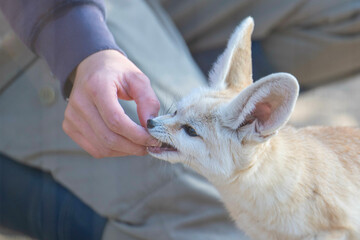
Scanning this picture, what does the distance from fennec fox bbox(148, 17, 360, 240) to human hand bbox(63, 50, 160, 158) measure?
7cm

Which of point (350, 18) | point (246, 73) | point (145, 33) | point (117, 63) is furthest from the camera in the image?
point (350, 18)

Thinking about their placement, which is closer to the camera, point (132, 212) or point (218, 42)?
point (132, 212)

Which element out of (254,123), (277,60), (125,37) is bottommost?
(277,60)

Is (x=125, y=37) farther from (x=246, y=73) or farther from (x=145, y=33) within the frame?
(x=246, y=73)

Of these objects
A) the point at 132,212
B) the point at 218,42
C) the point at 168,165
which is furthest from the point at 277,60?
the point at 132,212

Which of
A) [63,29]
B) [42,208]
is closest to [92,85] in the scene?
[63,29]

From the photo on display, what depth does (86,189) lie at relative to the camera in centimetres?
239

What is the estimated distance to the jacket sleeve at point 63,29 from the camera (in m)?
1.89

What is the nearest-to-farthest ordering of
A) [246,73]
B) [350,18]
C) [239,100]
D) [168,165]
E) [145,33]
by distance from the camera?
[239,100]
[246,73]
[168,165]
[145,33]
[350,18]

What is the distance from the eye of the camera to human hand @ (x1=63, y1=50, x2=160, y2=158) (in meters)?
1.67

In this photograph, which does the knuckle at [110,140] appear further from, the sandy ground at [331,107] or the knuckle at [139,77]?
the sandy ground at [331,107]

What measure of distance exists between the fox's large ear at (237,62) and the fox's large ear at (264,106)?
226 millimetres

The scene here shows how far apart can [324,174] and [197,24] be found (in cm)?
134

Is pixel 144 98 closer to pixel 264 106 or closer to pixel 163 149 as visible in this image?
pixel 163 149
